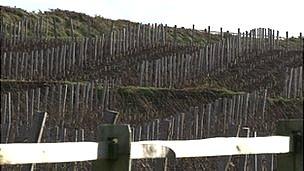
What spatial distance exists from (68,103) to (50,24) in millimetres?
15602

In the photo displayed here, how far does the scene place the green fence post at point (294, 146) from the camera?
12.9 ft

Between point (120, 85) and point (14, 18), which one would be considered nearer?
point (120, 85)

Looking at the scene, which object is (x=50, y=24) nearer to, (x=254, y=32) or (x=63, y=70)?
(x=254, y=32)

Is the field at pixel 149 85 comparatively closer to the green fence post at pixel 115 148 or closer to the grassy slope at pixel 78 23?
the grassy slope at pixel 78 23

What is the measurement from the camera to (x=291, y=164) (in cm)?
397

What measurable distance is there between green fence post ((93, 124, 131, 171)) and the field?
5840 mm

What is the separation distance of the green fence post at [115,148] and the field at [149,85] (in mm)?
5840

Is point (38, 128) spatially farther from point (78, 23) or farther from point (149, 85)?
point (78, 23)

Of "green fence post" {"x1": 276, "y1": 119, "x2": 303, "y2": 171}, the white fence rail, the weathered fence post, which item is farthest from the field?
the white fence rail

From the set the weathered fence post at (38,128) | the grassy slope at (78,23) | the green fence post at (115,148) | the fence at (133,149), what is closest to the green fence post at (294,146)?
the fence at (133,149)

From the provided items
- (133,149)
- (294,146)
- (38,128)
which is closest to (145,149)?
(133,149)

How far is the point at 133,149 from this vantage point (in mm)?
2965

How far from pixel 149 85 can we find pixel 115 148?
58.2ft

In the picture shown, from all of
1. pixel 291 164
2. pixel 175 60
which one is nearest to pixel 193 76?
pixel 175 60
